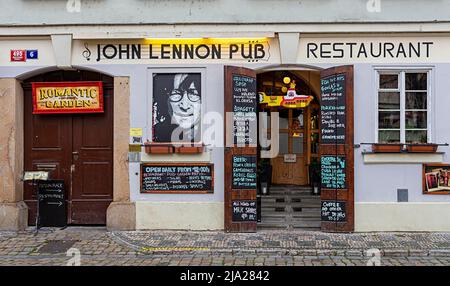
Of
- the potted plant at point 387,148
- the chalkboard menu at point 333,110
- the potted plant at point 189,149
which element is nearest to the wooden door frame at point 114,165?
the potted plant at point 189,149

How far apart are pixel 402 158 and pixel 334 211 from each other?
1.74 metres

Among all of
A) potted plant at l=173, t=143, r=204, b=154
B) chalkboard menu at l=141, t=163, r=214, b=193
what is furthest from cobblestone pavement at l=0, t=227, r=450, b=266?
potted plant at l=173, t=143, r=204, b=154

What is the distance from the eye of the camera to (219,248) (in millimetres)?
9188

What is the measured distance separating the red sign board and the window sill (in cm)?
722

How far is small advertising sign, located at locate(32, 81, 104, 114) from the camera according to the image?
1098 cm

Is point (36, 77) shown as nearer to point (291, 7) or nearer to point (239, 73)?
point (239, 73)

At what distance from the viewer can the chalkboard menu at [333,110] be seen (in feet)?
34.0

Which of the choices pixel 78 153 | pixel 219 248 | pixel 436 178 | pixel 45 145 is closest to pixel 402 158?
pixel 436 178

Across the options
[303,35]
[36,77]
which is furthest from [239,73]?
[36,77]

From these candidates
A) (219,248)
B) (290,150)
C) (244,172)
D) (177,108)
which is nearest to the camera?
(219,248)

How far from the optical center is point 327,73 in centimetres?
1052

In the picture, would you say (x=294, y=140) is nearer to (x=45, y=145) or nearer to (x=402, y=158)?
(x=402, y=158)

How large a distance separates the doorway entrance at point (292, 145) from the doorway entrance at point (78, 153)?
350cm

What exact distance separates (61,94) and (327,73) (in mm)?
5520
